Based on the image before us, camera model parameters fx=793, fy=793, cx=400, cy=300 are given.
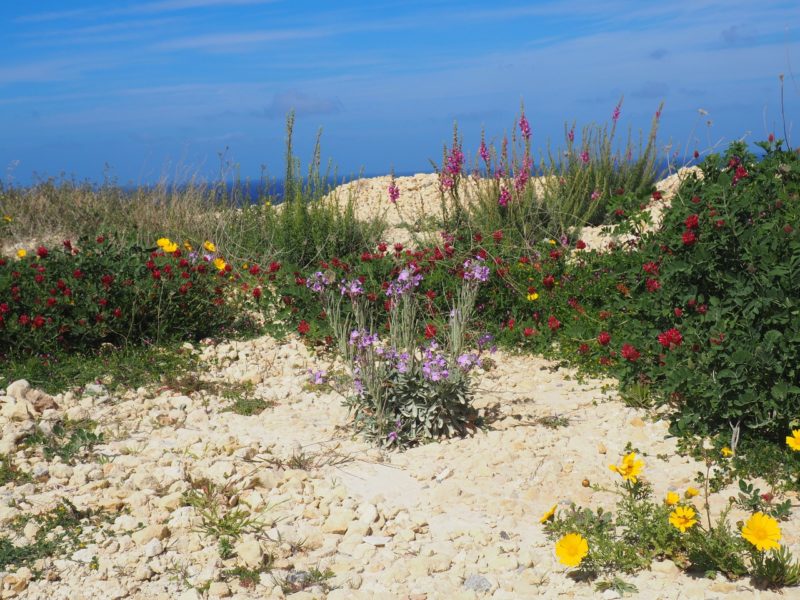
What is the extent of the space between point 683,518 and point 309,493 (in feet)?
5.28

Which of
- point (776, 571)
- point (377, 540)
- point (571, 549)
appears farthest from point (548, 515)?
point (776, 571)

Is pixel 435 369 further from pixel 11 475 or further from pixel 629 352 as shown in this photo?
pixel 11 475

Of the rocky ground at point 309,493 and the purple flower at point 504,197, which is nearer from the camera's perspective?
the rocky ground at point 309,493

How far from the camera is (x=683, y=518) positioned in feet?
9.30

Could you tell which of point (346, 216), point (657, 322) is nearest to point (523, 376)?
point (657, 322)

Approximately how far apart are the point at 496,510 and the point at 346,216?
5319mm

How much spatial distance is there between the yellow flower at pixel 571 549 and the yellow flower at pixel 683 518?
0.32m

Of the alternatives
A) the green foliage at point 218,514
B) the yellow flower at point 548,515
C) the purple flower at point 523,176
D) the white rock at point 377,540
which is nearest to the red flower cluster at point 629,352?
the yellow flower at point 548,515

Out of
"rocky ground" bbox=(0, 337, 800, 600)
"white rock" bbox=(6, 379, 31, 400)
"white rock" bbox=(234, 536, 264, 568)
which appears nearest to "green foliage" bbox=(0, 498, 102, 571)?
"rocky ground" bbox=(0, 337, 800, 600)

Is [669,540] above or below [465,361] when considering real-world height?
below

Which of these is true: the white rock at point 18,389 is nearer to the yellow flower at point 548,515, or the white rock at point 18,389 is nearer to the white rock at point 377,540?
the white rock at point 377,540

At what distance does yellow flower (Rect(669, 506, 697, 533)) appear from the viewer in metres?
2.81

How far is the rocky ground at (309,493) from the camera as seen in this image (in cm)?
296

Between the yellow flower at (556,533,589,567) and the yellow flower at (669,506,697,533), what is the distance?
0.32 m
